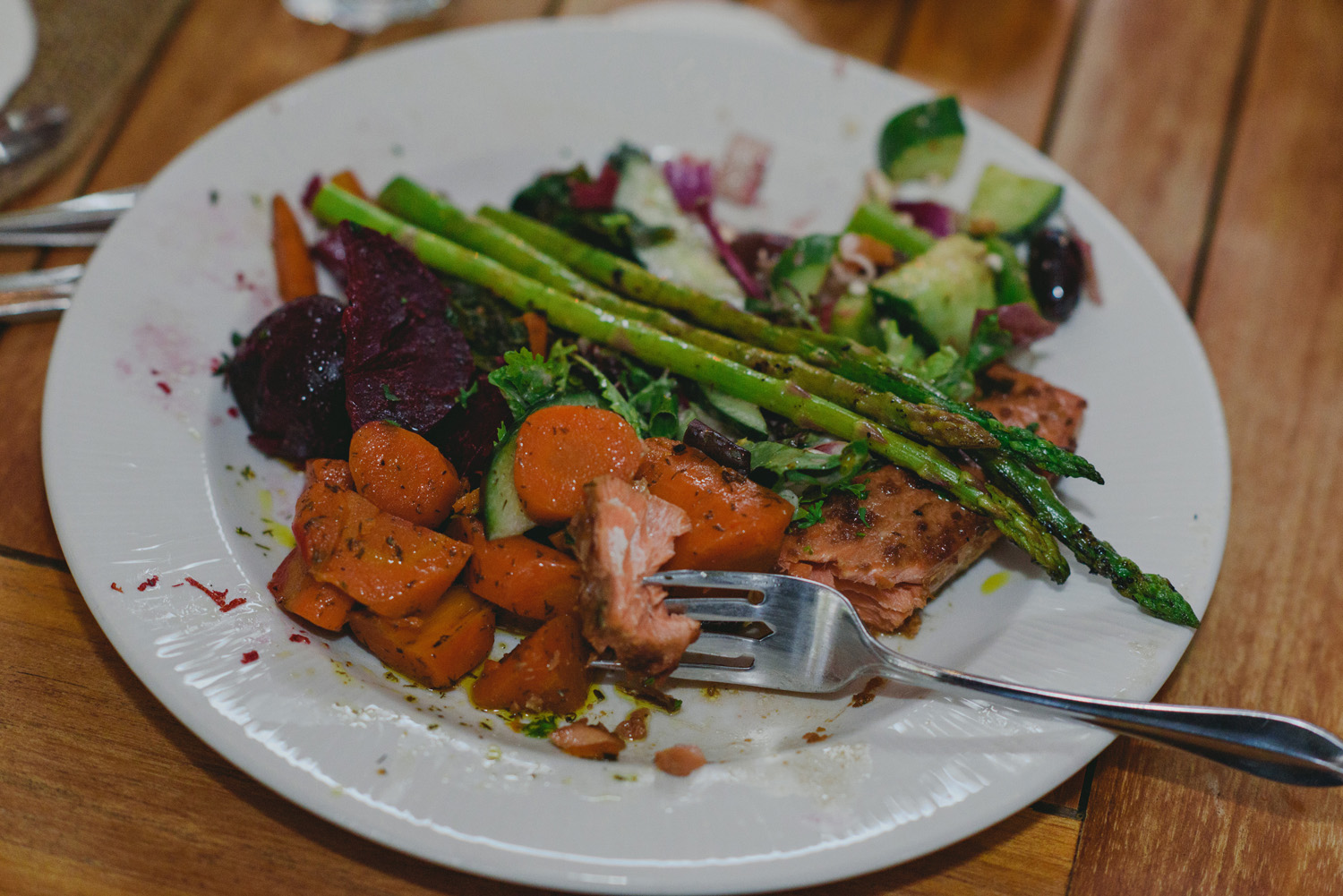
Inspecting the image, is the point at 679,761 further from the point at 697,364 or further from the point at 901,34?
the point at 901,34

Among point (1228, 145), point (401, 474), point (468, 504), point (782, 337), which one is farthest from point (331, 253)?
point (1228, 145)

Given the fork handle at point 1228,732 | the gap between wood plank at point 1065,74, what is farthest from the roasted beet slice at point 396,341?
the gap between wood plank at point 1065,74

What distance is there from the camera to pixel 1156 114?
206 inches

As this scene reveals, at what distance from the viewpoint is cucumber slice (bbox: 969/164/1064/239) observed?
4.28 m

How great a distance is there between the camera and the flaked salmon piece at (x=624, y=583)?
9.02 ft

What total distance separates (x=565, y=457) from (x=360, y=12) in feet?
12.0

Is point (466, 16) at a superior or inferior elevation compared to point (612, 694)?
superior

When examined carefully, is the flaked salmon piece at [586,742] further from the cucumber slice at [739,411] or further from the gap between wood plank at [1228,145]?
the gap between wood plank at [1228,145]

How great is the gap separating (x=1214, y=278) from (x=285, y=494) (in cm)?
442

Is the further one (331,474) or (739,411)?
(739,411)

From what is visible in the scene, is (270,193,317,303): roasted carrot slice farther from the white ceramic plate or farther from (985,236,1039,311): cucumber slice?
(985,236,1039,311): cucumber slice

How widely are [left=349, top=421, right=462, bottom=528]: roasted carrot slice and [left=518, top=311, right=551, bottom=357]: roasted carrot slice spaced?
69 cm

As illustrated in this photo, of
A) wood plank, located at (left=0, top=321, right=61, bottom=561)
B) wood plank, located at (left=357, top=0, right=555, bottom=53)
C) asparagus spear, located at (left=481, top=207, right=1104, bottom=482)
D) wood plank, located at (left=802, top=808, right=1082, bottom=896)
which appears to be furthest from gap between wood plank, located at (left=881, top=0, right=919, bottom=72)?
wood plank, located at (left=0, top=321, right=61, bottom=561)

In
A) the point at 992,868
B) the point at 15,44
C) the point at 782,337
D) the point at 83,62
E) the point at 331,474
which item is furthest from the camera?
the point at 83,62
